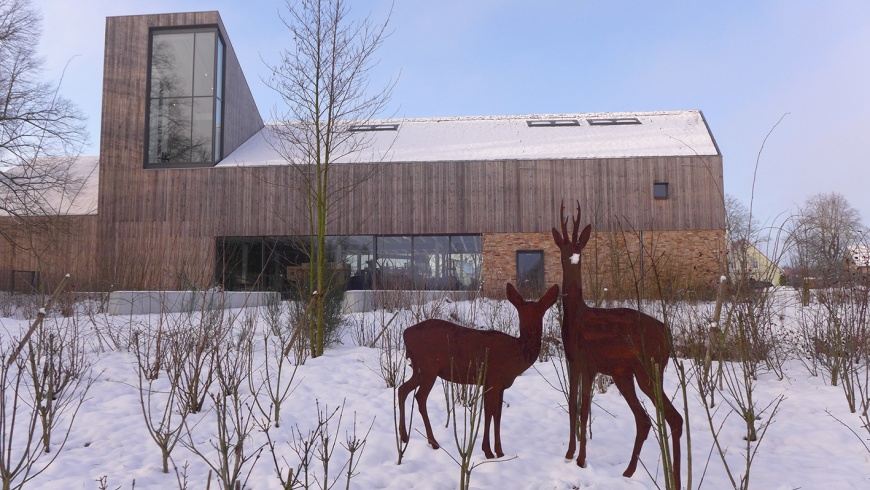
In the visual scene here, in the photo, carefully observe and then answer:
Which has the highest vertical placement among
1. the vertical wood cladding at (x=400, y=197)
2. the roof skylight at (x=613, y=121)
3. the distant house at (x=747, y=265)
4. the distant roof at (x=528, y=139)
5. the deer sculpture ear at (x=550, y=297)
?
the roof skylight at (x=613, y=121)

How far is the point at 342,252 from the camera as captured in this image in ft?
68.3

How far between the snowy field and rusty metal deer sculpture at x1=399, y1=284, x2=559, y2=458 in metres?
0.39

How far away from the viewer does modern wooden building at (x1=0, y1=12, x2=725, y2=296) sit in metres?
19.9

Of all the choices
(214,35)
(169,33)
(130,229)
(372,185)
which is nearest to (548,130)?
(372,185)

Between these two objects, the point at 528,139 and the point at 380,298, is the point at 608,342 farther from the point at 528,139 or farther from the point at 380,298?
the point at 528,139

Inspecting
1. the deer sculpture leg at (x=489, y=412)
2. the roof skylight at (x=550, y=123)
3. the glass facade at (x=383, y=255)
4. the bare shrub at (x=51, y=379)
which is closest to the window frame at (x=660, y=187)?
the roof skylight at (x=550, y=123)

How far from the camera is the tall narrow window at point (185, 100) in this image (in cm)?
2097

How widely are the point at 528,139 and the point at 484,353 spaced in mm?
20108

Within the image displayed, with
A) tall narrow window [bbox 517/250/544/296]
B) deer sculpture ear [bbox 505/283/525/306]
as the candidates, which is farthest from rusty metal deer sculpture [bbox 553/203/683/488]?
tall narrow window [bbox 517/250/544/296]

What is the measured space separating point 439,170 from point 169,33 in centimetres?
1262

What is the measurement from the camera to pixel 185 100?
21.1 m

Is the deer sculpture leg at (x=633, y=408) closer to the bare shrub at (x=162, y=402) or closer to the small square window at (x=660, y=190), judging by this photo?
the bare shrub at (x=162, y=402)

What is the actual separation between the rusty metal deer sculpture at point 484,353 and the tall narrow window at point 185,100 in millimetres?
19460

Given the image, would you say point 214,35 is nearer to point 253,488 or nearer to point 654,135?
point 654,135
